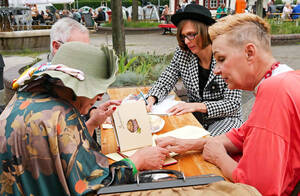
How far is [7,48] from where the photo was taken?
1064 cm

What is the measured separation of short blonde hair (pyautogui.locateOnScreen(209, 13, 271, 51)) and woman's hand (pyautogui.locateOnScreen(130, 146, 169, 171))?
692mm

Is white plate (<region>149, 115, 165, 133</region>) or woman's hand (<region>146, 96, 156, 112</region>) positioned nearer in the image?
white plate (<region>149, 115, 165, 133</region>)

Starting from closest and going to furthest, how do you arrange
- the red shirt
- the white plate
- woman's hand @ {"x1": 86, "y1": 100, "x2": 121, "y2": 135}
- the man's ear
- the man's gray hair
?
the red shirt → the man's ear → woman's hand @ {"x1": 86, "y1": 100, "x2": 121, "y2": 135} → the white plate → the man's gray hair

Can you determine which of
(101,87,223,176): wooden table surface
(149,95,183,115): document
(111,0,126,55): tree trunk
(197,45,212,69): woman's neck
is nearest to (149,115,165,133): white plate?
(101,87,223,176): wooden table surface

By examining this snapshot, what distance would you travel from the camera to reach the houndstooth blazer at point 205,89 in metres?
2.63

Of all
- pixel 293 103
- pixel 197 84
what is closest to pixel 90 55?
pixel 293 103

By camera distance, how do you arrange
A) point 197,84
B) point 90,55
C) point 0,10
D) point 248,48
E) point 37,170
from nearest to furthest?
point 37,170, point 90,55, point 248,48, point 197,84, point 0,10

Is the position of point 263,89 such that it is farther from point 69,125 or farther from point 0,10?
point 0,10

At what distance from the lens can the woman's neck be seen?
9.30 ft

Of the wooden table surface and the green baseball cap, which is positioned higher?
the green baseball cap

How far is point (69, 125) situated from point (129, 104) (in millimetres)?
630

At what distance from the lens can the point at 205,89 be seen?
9.22 ft

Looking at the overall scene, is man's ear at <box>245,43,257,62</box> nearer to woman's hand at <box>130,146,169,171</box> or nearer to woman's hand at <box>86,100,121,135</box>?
woman's hand at <box>130,146,169,171</box>

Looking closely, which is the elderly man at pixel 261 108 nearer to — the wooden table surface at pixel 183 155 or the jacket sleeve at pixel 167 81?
the wooden table surface at pixel 183 155
